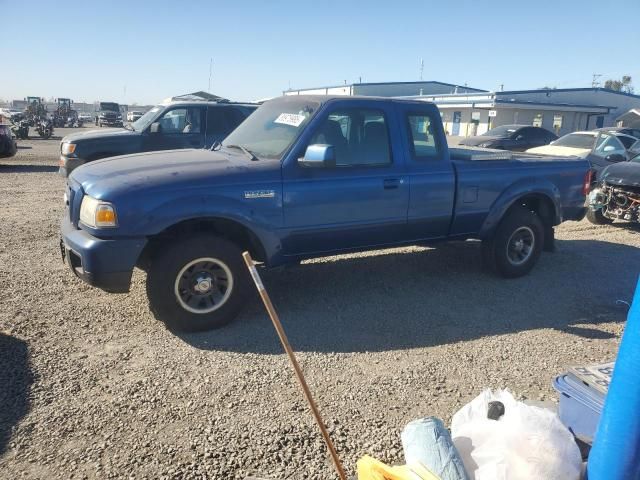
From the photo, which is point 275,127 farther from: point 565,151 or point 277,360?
point 565,151

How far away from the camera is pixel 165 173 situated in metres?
4.16

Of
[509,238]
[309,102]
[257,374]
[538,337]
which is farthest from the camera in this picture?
[509,238]

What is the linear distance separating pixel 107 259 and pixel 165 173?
81 centimetres

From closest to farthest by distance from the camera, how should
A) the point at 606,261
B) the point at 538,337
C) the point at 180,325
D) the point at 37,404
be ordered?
the point at 37,404
the point at 180,325
the point at 538,337
the point at 606,261

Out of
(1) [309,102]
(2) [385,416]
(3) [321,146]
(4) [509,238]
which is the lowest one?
(2) [385,416]

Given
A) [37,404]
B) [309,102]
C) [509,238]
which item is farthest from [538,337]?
[37,404]

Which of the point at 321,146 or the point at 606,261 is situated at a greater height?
the point at 321,146

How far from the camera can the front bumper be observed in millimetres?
3855

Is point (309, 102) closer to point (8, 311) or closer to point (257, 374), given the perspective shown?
point (257, 374)

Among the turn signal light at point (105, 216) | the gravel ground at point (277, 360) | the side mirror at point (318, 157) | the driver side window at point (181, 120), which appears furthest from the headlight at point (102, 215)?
the driver side window at point (181, 120)

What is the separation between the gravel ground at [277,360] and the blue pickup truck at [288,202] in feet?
1.60

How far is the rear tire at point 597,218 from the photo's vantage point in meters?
9.23

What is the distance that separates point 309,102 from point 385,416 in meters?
2.95

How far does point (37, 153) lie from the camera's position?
18.8 meters
